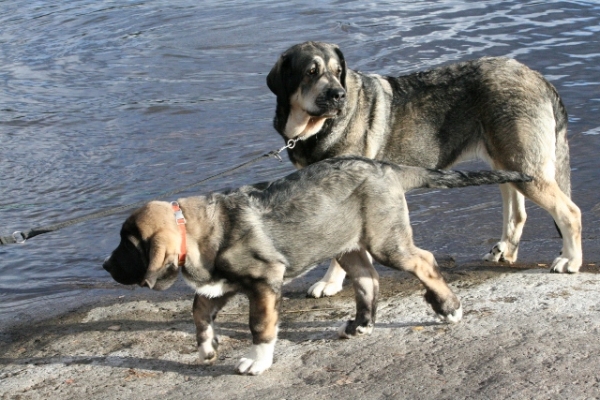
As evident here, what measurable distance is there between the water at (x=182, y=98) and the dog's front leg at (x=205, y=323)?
5.89ft

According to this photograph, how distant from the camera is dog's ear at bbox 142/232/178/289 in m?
5.06

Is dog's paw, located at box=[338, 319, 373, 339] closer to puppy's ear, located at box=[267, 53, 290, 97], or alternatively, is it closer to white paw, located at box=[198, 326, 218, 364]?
white paw, located at box=[198, 326, 218, 364]

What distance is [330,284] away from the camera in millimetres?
6844

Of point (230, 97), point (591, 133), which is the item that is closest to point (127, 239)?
point (591, 133)

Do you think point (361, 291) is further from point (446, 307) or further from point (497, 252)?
point (497, 252)

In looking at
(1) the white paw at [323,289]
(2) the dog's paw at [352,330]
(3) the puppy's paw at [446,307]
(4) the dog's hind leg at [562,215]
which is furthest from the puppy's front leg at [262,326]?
(4) the dog's hind leg at [562,215]

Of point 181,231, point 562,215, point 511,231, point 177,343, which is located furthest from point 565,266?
point 181,231

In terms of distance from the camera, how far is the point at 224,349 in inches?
230

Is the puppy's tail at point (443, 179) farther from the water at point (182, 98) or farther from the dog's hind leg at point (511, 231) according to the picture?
the water at point (182, 98)

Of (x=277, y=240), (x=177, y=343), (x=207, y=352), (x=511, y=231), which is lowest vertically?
(x=511, y=231)

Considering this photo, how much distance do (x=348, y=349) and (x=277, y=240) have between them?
786 millimetres

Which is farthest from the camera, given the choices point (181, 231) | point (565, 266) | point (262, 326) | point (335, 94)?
point (565, 266)

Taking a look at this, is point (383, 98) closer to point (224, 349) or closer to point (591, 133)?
point (224, 349)

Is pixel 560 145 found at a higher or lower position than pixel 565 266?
higher
